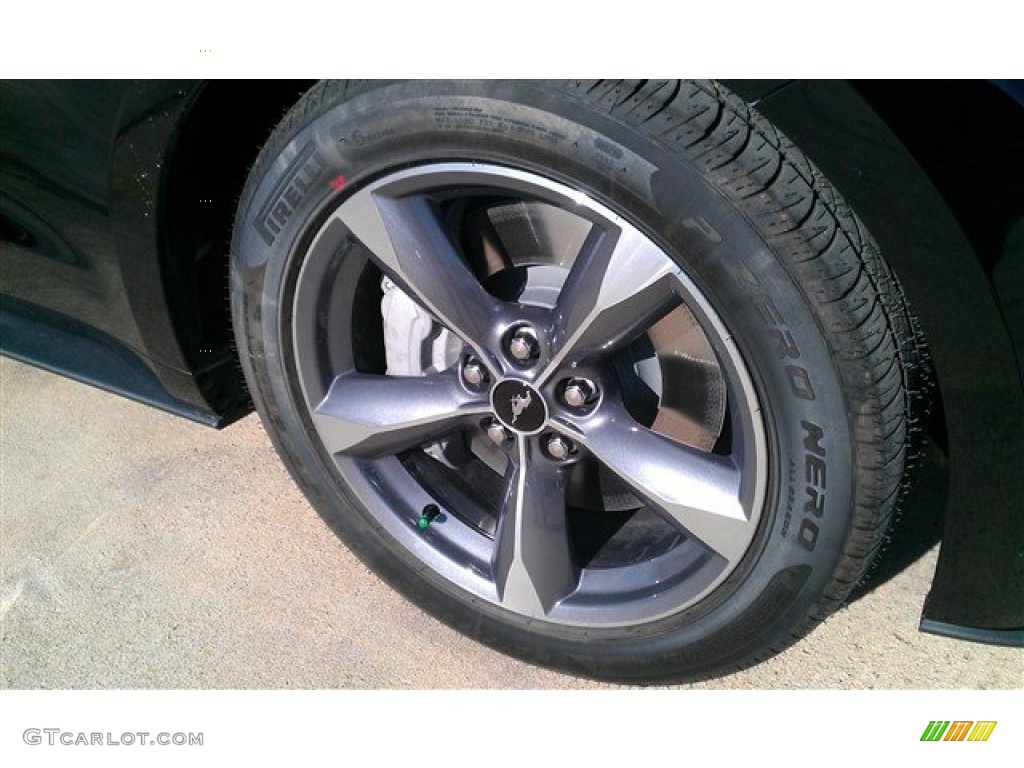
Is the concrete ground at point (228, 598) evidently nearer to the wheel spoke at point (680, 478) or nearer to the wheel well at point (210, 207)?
the wheel well at point (210, 207)

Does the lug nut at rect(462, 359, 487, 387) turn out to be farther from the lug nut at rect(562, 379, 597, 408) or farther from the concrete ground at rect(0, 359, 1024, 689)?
the concrete ground at rect(0, 359, 1024, 689)

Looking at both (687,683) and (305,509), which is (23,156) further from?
(687,683)

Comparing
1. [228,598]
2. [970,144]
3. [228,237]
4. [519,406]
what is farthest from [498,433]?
[970,144]

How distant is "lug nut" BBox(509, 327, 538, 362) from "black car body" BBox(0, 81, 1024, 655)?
54 centimetres

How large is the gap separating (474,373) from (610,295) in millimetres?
352

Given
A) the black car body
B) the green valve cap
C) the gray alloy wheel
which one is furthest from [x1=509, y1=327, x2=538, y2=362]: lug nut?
the black car body

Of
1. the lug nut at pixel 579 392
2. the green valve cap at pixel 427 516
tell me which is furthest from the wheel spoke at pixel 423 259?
the green valve cap at pixel 427 516

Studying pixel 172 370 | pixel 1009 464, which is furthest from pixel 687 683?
pixel 172 370

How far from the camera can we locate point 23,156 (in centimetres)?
193

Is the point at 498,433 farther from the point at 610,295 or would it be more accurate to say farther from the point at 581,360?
the point at 610,295

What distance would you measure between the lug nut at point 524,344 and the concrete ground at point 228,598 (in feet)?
2.24

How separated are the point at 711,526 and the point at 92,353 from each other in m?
1.40

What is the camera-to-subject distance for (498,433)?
1892 millimetres

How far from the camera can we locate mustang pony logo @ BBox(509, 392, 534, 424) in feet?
5.84
